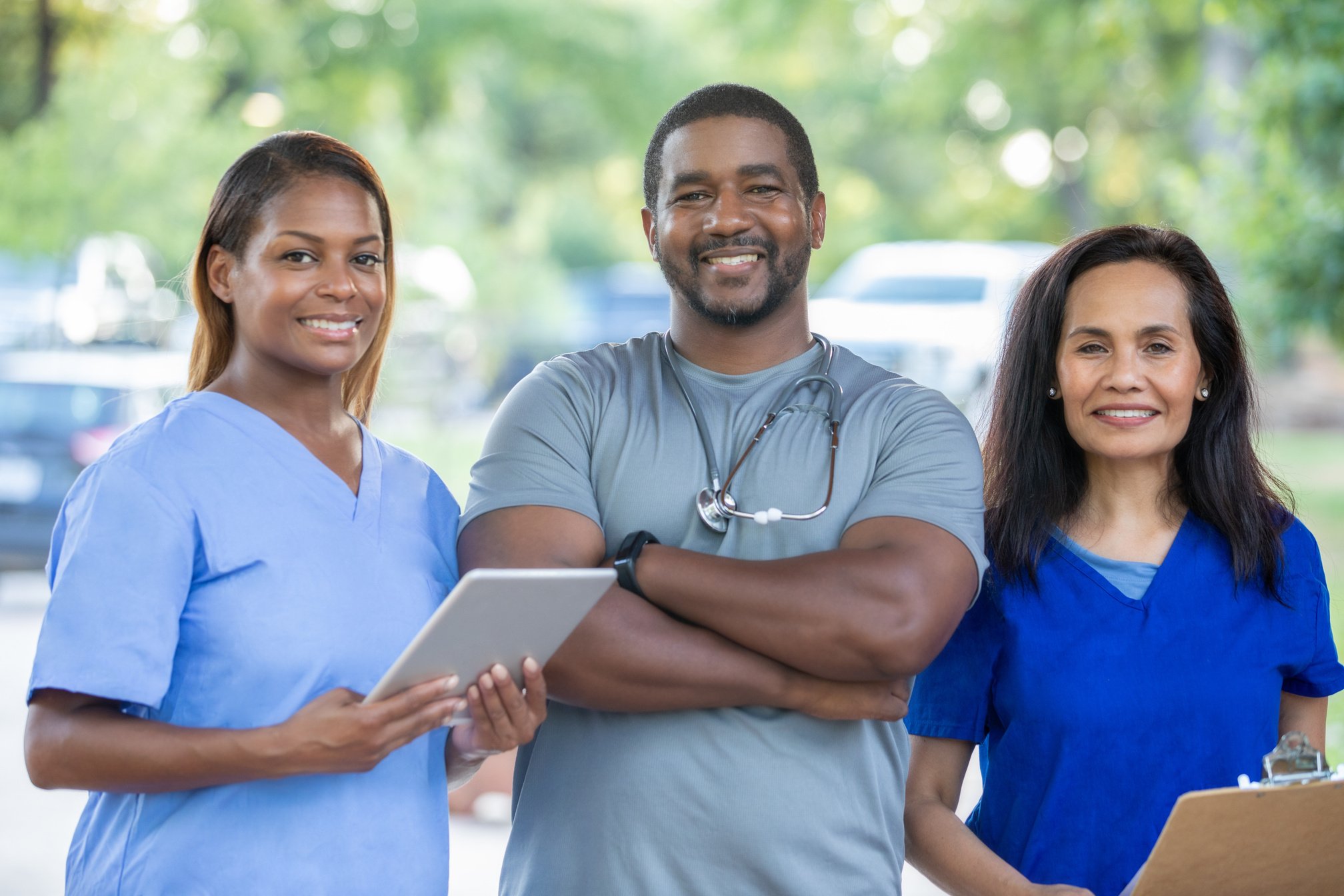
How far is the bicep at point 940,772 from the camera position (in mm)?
2252

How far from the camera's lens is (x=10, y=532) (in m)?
8.10

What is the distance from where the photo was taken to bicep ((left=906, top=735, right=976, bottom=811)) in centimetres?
225

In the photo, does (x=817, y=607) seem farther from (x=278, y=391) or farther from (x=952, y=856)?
(x=278, y=391)

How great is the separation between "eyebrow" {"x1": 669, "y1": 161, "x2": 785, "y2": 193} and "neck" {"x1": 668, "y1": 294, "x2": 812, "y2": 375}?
0.20 m

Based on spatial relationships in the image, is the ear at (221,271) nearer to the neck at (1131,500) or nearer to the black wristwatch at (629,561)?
the black wristwatch at (629,561)

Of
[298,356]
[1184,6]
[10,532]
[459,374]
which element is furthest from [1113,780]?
Answer: [459,374]

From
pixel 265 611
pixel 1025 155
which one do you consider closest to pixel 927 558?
pixel 265 611

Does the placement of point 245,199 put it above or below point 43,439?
above

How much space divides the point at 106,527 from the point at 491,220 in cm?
2712

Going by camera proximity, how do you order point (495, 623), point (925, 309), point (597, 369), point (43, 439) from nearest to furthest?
point (495, 623), point (597, 369), point (43, 439), point (925, 309)

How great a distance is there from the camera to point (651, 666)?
197cm

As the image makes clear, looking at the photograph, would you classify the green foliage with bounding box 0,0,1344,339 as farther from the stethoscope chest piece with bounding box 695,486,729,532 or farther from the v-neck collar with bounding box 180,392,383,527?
the v-neck collar with bounding box 180,392,383,527

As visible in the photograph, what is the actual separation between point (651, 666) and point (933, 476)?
1.76ft

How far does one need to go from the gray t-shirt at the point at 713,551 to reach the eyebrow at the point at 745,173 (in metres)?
0.31
